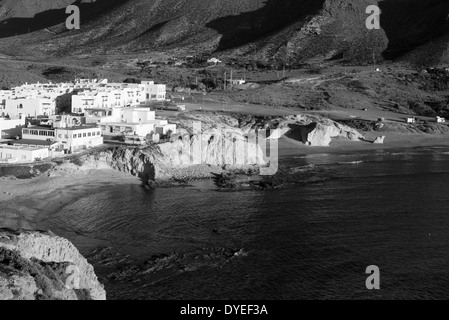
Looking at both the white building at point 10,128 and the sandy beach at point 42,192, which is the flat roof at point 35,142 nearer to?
the white building at point 10,128

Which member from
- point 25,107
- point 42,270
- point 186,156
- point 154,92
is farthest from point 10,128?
point 42,270

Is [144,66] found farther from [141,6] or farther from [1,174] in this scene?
[1,174]

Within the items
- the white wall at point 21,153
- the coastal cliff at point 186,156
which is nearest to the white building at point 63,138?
the white wall at point 21,153

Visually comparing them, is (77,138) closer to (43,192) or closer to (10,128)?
(10,128)

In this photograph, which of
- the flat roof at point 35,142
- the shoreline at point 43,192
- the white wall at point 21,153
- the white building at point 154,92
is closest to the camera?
the shoreline at point 43,192

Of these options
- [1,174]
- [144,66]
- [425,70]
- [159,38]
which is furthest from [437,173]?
[159,38]

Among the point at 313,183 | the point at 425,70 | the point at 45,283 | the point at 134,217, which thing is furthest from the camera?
the point at 425,70
